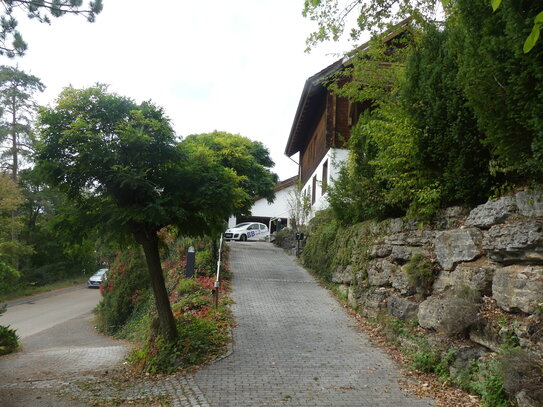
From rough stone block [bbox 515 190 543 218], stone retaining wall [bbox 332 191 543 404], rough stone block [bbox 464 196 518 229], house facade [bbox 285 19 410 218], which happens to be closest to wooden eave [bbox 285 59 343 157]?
house facade [bbox 285 19 410 218]

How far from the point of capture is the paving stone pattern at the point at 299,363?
6.04 metres

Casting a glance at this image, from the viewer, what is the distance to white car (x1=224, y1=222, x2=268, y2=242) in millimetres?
33906

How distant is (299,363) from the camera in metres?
7.48

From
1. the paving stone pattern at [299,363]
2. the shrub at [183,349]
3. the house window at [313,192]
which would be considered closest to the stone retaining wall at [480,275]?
the paving stone pattern at [299,363]

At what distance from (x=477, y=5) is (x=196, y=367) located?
6.63 meters

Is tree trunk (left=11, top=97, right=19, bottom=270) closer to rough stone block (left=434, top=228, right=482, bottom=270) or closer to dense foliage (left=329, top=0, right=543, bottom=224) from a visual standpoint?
dense foliage (left=329, top=0, right=543, bottom=224)

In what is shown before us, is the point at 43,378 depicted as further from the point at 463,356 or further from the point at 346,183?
the point at 346,183

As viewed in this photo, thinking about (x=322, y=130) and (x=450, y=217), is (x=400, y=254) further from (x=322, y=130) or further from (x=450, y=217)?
(x=322, y=130)

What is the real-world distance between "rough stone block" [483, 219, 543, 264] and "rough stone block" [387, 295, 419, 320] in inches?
90.7

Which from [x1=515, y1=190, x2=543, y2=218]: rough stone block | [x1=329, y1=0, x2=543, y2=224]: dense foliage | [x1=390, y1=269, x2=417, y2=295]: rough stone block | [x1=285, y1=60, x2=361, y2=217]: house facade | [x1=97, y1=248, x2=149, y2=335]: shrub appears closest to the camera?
[x1=329, y1=0, x2=543, y2=224]: dense foliage

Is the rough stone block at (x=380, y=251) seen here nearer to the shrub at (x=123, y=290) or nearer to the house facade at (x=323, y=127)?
the house facade at (x=323, y=127)

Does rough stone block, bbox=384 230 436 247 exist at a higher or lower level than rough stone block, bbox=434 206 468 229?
lower

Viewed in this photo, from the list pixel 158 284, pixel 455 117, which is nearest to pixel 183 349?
pixel 158 284

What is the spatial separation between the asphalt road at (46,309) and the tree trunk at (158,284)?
12.8 m
